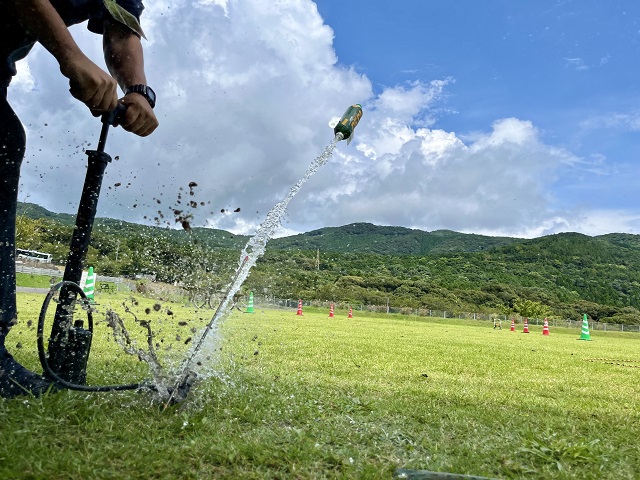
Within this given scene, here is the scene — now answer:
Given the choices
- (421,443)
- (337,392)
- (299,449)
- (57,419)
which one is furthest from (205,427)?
(337,392)

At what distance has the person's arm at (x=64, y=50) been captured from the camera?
6.75 feet

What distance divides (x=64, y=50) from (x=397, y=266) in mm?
88587

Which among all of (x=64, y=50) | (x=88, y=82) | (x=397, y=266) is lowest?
(x=88, y=82)

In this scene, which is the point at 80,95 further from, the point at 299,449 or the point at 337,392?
the point at 337,392

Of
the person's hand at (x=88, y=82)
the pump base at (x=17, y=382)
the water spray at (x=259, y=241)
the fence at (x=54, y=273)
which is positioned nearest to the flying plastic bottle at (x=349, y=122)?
the water spray at (x=259, y=241)

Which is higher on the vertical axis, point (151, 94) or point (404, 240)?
point (404, 240)

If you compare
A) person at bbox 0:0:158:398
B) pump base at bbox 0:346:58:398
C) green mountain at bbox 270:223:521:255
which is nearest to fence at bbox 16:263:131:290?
person at bbox 0:0:158:398

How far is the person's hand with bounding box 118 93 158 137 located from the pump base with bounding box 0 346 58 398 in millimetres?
1332

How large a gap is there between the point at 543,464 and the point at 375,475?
93cm

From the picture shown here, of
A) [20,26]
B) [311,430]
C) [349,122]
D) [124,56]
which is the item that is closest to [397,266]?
[349,122]

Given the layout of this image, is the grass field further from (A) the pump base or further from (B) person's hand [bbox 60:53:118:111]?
(B) person's hand [bbox 60:53:118:111]

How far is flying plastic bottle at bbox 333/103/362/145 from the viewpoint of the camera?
3422mm

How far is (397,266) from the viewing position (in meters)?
89.3

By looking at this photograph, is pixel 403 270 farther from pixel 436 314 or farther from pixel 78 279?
pixel 78 279
